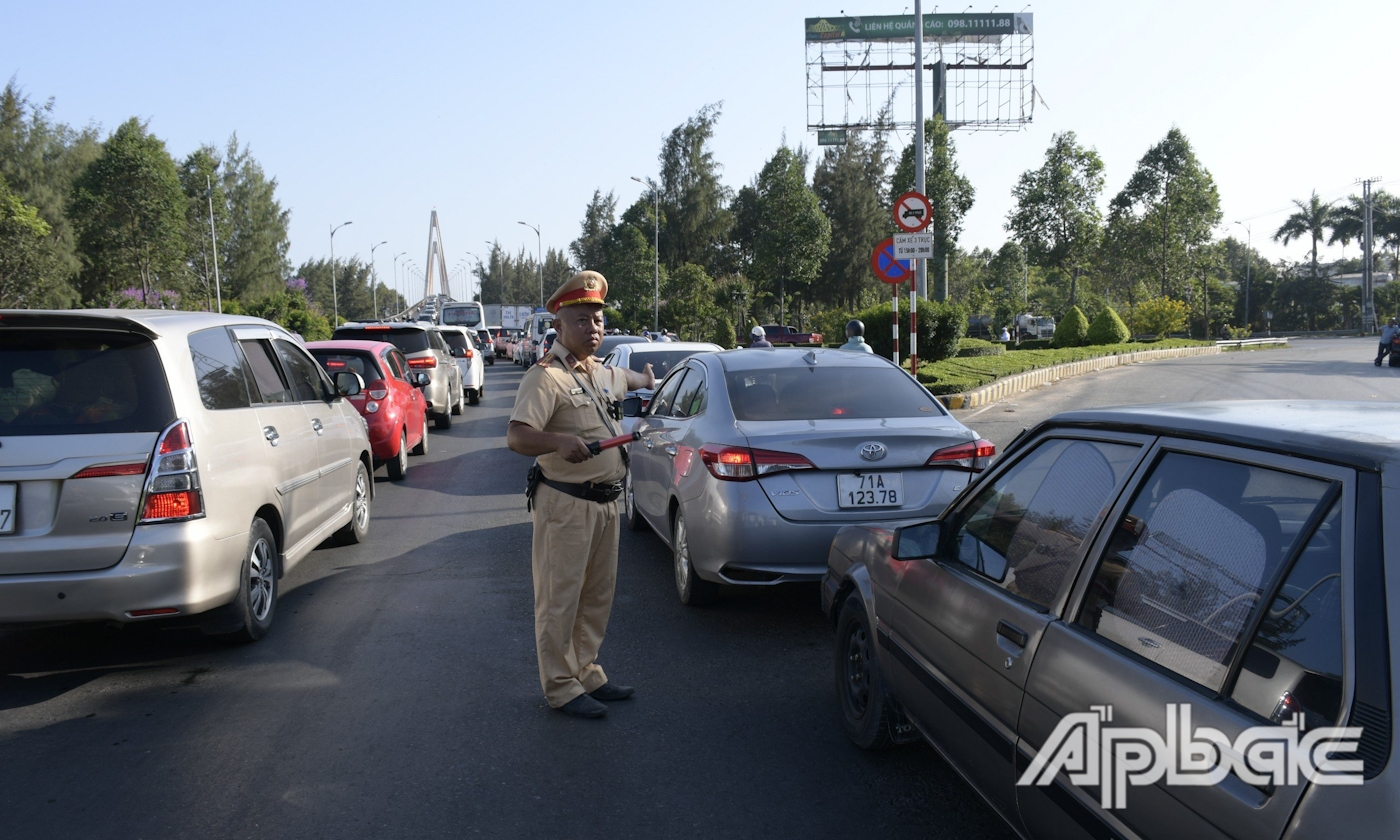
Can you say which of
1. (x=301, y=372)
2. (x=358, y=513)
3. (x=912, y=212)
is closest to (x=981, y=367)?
(x=912, y=212)

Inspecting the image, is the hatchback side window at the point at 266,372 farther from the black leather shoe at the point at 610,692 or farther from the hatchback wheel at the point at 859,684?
the hatchback wheel at the point at 859,684

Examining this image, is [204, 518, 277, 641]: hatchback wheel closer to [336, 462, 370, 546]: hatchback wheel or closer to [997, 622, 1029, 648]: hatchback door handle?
[336, 462, 370, 546]: hatchback wheel

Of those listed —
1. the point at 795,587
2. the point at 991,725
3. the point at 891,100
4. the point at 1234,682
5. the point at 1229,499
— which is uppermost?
the point at 891,100

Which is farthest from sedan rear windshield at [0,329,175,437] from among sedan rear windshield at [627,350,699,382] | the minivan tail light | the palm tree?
the palm tree

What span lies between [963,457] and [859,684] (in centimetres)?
180

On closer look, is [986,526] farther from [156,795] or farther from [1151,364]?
[1151,364]

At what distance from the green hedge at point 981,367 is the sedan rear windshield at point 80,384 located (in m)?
14.5

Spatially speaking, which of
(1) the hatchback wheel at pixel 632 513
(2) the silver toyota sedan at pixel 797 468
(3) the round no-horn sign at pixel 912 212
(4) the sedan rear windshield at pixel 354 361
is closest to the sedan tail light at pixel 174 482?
(2) the silver toyota sedan at pixel 797 468

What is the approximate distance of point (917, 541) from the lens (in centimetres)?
331

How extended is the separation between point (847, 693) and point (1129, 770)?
204cm

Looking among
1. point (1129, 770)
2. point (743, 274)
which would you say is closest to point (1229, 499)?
point (1129, 770)

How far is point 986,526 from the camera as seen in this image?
3170 millimetres

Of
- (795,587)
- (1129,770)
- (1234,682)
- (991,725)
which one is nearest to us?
(1234,682)

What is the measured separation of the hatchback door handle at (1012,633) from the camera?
258 cm
